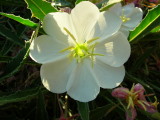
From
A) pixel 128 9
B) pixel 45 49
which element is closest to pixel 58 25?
pixel 45 49

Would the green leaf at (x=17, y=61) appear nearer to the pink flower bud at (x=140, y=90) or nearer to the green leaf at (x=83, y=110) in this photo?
the green leaf at (x=83, y=110)

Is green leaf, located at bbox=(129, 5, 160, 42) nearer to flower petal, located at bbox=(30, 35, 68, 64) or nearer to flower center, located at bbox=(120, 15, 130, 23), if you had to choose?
flower center, located at bbox=(120, 15, 130, 23)

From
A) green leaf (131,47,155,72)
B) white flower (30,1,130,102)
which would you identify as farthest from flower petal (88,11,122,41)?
green leaf (131,47,155,72)

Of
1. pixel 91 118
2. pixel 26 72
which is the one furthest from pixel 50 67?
pixel 26 72

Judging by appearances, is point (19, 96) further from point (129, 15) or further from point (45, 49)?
point (129, 15)

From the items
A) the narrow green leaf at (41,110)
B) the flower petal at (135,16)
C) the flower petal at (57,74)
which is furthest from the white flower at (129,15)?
the narrow green leaf at (41,110)
